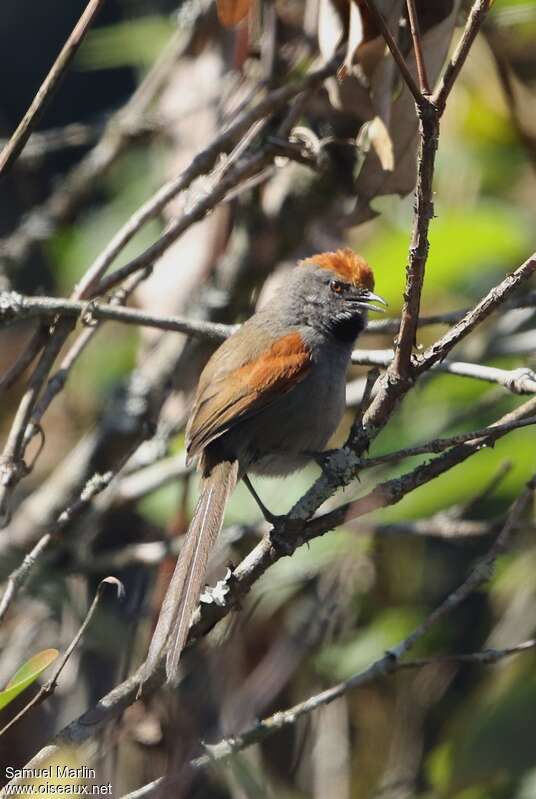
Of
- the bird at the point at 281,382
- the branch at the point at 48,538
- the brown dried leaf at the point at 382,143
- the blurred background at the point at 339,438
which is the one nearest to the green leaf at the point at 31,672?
the branch at the point at 48,538

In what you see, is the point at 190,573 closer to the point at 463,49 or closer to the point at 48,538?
the point at 48,538

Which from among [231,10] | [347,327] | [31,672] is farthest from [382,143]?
[31,672]

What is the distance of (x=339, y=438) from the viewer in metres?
5.27

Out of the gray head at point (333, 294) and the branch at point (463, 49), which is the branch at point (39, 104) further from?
the gray head at point (333, 294)

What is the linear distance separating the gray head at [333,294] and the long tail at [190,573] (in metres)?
0.76

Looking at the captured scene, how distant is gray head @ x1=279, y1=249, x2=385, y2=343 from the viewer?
4414 millimetres

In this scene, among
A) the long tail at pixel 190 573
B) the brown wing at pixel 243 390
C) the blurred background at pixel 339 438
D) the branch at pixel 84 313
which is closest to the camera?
the long tail at pixel 190 573

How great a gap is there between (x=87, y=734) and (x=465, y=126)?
363 centimetres

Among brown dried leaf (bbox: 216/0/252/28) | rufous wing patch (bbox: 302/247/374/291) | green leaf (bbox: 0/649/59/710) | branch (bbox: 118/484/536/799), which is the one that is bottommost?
branch (bbox: 118/484/536/799)

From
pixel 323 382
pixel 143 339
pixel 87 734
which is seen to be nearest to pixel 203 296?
pixel 143 339

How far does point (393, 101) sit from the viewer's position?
3.86 metres

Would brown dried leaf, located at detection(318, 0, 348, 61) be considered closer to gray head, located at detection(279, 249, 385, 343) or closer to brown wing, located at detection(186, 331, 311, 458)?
gray head, located at detection(279, 249, 385, 343)

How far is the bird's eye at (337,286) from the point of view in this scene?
4.50m

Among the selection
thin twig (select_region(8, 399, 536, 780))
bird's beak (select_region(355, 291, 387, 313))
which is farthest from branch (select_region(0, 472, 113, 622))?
bird's beak (select_region(355, 291, 387, 313))
